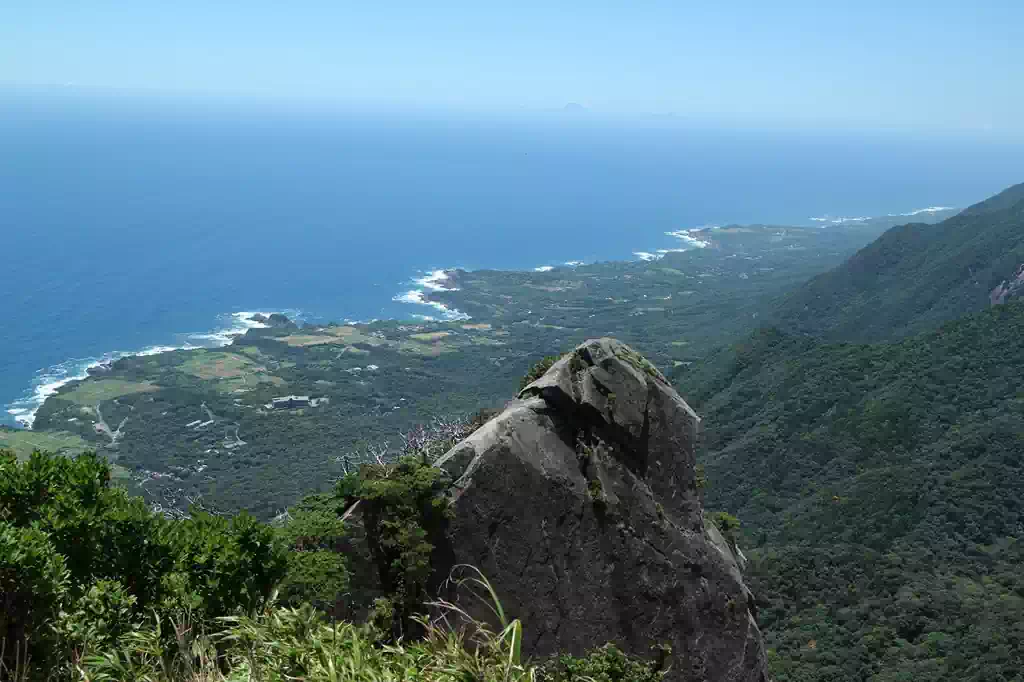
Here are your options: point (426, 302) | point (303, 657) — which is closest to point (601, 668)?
point (303, 657)

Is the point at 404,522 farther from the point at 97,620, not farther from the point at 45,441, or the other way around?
the point at 45,441

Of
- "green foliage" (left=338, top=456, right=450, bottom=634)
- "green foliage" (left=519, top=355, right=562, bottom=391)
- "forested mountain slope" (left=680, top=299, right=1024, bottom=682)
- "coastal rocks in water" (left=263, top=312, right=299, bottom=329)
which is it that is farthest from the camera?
"coastal rocks in water" (left=263, top=312, right=299, bottom=329)

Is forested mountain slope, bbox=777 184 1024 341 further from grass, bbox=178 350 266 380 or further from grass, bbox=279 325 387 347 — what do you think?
grass, bbox=178 350 266 380

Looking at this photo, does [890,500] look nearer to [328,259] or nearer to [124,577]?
[124,577]

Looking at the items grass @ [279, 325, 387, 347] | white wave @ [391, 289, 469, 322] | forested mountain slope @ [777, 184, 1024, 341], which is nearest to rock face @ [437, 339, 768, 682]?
forested mountain slope @ [777, 184, 1024, 341]

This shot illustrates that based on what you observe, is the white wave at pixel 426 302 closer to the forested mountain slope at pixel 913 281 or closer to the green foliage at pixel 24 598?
the forested mountain slope at pixel 913 281

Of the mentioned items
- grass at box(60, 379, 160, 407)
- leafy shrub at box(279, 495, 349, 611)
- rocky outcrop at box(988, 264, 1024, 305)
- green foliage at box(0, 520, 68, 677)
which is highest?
green foliage at box(0, 520, 68, 677)
